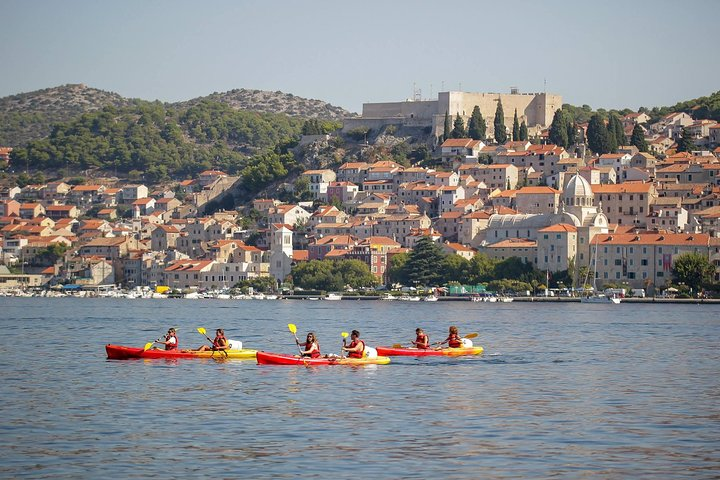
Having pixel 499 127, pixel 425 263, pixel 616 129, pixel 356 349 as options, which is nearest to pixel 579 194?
pixel 425 263

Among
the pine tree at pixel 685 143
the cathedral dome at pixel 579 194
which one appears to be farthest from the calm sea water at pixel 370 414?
the pine tree at pixel 685 143

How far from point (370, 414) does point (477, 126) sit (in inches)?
5040

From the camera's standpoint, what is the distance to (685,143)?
159875 millimetres

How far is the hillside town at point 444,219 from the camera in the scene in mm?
124312

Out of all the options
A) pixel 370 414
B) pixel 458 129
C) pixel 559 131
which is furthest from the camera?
pixel 458 129

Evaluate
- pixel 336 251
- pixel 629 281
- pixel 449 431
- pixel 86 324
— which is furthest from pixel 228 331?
pixel 336 251

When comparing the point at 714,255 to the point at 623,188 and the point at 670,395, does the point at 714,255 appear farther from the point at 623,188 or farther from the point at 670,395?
the point at 670,395

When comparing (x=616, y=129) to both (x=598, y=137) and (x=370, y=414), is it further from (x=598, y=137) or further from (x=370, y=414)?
(x=370, y=414)

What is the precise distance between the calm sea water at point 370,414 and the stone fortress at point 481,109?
102m

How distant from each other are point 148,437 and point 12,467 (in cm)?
395

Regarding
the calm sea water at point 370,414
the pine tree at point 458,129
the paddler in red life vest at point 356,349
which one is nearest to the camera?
the calm sea water at point 370,414

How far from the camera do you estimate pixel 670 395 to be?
38094mm

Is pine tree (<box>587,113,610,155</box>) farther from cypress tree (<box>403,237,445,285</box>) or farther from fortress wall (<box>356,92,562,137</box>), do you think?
cypress tree (<box>403,237,445,285</box>)

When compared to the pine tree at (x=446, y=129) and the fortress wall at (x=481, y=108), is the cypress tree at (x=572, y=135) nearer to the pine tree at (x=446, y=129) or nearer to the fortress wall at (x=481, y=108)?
the fortress wall at (x=481, y=108)
